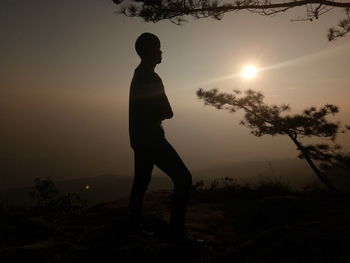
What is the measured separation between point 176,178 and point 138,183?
0.53m

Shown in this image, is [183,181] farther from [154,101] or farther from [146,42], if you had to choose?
[146,42]

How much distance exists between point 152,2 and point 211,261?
435 cm

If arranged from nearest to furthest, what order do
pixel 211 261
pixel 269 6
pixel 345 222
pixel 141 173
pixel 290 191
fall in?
pixel 211 261 < pixel 141 173 < pixel 345 222 < pixel 269 6 < pixel 290 191

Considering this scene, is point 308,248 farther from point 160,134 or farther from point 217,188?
point 217,188

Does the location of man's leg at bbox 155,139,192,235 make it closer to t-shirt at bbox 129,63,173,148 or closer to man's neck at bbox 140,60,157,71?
t-shirt at bbox 129,63,173,148

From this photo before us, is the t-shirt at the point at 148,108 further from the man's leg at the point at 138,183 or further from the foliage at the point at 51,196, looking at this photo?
the foliage at the point at 51,196

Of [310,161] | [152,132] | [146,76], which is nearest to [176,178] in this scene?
[152,132]

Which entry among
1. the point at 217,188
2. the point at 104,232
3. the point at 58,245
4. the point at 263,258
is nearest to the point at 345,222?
the point at 263,258

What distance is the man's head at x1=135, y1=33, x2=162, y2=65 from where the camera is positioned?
3840mm

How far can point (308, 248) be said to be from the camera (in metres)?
3.36

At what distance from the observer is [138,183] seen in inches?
156

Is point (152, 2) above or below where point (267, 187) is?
above

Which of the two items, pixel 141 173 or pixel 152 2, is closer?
pixel 141 173

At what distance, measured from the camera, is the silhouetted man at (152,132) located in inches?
144
